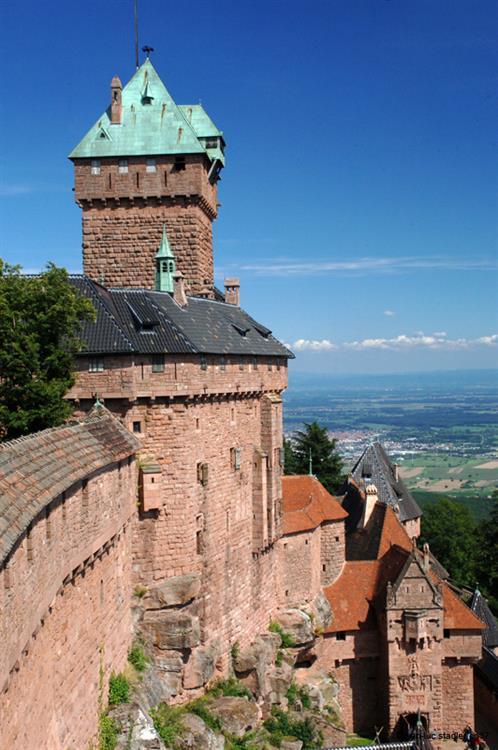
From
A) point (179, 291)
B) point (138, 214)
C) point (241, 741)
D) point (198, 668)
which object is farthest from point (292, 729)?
point (138, 214)

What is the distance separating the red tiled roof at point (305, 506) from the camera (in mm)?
36750

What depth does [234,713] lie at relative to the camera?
1045 inches

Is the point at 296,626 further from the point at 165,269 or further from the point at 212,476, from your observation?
the point at 165,269

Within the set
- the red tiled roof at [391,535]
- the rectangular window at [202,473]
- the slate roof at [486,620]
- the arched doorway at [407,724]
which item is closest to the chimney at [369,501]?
the red tiled roof at [391,535]

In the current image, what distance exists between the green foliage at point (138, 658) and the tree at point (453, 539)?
3659cm

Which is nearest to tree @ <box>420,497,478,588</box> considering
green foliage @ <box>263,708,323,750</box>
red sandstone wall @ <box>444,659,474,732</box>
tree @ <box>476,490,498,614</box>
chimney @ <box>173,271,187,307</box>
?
tree @ <box>476,490,498,614</box>

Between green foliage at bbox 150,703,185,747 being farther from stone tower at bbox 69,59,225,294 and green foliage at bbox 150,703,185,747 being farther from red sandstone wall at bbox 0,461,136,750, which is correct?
stone tower at bbox 69,59,225,294

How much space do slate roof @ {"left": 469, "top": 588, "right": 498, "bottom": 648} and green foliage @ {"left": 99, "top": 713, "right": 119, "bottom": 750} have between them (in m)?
29.7

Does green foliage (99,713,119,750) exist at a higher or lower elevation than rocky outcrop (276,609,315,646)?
higher

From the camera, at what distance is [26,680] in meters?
12.6

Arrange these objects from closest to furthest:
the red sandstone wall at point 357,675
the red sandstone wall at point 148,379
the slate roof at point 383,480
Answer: the red sandstone wall at point 148,379 < the red sandstone wall at point 357,675 < the slate roof at point 383,480

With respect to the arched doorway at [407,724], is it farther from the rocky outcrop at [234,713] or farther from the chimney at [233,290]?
the chimney at [233,290]

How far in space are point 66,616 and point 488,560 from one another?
4625cm

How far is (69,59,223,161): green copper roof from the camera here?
31.7m
